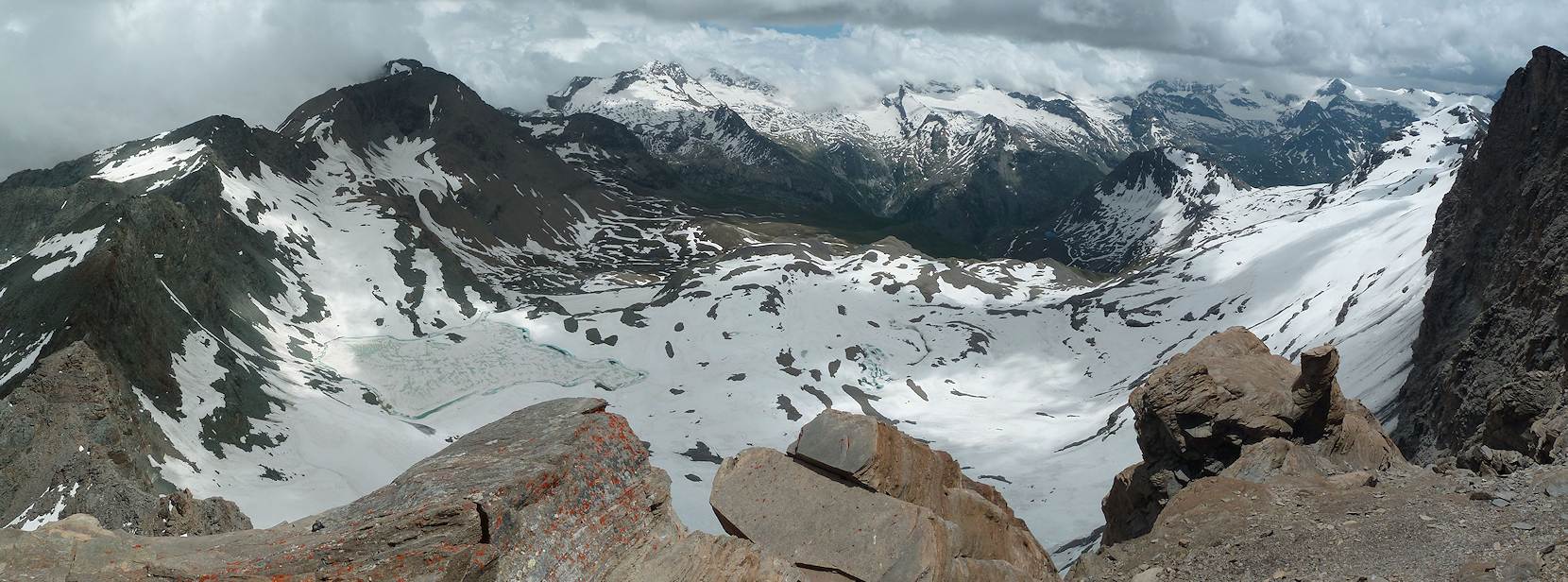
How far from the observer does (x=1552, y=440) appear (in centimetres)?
2936

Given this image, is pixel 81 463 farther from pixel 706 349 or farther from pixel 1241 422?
pixel 706 349

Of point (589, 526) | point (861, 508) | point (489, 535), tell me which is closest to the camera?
point (489, 535)

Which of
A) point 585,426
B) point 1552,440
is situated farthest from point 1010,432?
point 585,426

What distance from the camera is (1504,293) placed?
58.1 metres

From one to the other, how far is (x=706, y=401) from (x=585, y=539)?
406 ft

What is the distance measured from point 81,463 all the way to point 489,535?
43309mm

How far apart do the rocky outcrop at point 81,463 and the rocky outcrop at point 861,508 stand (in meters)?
23.5

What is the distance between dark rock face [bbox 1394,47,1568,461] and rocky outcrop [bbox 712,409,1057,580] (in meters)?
16.7

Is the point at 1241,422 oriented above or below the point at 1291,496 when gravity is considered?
below

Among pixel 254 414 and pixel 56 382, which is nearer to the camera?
pixel 56 382

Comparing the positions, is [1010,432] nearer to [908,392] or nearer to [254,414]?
[908,392]

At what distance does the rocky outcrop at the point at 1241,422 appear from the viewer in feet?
116

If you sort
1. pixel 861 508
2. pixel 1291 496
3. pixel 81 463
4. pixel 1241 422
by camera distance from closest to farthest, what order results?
pixel 861 508, pixel 1291 496, pixel 1241 422, pixel 81 463

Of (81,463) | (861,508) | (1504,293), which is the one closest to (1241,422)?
(861,508)
